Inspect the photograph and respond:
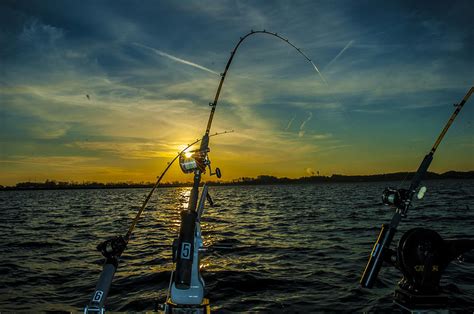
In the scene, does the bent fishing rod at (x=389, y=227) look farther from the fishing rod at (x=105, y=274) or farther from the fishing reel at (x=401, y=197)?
the fishing rod at (x=105, y=274)

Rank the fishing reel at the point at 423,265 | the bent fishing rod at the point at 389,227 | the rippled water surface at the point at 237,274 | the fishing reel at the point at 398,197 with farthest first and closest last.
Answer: the rippled water surface at the point at 237,274
the fishing reel at the point at 398,197
the bent fishing rod at the point at 389,227
the fishing reel at the point at 423,265

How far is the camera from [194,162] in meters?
3.78

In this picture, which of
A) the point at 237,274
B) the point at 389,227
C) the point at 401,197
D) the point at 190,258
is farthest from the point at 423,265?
the point at 237,274

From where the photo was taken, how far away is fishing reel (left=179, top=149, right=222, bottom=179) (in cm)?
379

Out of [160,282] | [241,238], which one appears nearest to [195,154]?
[160,282]

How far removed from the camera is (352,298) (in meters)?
7.90

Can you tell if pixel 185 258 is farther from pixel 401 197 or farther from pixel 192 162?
pixel 401 197

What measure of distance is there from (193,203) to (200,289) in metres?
0.84

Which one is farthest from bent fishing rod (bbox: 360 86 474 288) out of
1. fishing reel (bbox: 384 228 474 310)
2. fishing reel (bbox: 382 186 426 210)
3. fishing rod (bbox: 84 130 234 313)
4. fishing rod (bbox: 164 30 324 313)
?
fishing rod (bbox: 84 130 234 313)

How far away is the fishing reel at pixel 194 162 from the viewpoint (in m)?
3.79

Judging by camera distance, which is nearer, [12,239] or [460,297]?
[460,297]

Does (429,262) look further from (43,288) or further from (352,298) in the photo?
(43,288)

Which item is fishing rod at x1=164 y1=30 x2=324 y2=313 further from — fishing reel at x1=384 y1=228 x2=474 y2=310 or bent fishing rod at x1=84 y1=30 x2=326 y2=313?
fishing reel at x1=384 y1=228 x2=474 y2=310

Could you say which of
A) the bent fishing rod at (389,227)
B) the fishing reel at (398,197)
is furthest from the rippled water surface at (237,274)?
the fishing reel at (398,197)
